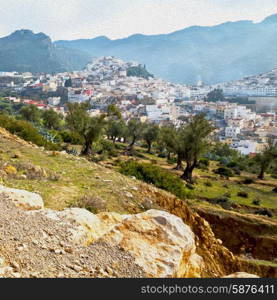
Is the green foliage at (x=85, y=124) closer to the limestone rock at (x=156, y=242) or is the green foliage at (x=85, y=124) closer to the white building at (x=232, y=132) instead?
the limestone rock at (x=156, y=242)

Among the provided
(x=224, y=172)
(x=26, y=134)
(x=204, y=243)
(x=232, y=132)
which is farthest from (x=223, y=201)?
(x=232, y=132)

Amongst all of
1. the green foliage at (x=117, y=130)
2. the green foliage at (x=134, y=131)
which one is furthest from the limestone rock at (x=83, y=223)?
the green foliage at (x=117, y=130)

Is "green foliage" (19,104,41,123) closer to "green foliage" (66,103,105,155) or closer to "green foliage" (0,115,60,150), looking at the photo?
"green foliage" (66,103,105,155)

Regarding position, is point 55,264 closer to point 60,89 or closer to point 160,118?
point 160,118

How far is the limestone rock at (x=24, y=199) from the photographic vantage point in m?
5.58

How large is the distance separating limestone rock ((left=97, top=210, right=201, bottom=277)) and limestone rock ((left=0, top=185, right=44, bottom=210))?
1639mm

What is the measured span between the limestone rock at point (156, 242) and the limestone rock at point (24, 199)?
1639 mm

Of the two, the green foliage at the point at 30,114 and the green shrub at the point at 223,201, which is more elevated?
the green foliage at the point at 30,114

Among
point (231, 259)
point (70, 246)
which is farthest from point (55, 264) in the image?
point (231, 259)

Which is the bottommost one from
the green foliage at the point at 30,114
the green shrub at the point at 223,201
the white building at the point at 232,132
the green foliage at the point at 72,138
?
the white building at the point at 232,132

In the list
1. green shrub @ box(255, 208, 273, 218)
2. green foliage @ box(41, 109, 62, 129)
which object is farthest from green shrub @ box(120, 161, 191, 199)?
green foliage @ box(41, 109, 62, 129)

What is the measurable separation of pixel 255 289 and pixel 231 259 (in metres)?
4.36

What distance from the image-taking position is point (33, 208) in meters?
5.62

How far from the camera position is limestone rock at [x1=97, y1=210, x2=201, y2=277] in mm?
4473
